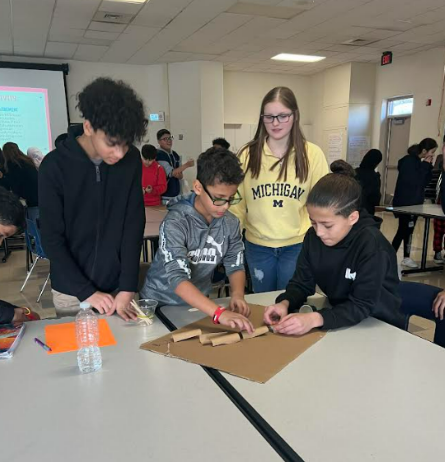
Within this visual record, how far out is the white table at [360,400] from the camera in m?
0.78

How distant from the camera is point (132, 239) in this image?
153 centimetres

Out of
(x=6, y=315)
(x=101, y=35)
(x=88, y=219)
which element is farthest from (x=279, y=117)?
(x=101, y=35)

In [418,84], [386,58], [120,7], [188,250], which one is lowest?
[188,250]

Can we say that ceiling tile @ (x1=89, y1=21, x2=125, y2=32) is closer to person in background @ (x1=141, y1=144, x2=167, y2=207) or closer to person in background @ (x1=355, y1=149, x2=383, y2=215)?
person in background @ (x1=141, y1=144, x2=167, y2=207)

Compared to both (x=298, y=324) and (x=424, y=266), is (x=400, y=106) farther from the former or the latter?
(x=298, y=324)

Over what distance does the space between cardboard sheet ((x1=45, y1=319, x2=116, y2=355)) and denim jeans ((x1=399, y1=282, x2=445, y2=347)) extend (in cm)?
108

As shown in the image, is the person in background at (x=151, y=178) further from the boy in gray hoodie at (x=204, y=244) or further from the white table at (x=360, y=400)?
the white table at (x=360, y=400)

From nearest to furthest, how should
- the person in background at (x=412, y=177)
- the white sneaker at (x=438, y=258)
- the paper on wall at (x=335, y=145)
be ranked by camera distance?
the white sneaker at (x=438, y=258)
the person in background at (x=412, y=177)
the paper on wall at (x=335, y=145)

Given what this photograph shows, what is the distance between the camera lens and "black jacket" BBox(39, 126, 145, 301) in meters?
1.38

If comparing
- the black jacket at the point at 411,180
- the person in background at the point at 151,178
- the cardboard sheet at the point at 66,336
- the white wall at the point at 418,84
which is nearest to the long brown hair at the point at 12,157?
the person in background at the point at 151,178

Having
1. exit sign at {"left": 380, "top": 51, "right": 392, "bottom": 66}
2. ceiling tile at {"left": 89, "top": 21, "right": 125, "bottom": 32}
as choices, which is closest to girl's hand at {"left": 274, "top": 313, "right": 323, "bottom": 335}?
ceiling tile at {"left": 89, "top": 21, "right": 125, "bottom": 32}

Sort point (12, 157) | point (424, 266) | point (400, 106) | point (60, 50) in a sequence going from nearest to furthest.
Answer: point (424, 266) < point (12, 157) < point (60, 50) < point (400, 106)

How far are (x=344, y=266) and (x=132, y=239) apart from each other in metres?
0.77

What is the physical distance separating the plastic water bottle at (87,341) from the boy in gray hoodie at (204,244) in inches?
11.1
